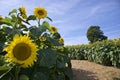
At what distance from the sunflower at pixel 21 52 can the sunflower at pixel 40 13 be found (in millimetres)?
1787

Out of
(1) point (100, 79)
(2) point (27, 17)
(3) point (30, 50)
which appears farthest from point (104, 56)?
(3) point (30, 50)

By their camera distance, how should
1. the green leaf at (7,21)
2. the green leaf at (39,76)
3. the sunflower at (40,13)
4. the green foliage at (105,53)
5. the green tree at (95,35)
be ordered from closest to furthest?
the green leaf at (39,76), the green leaf at (7,21), the sunflower at (40,13), the green foliage at (105,53), the green tree at (95,35)

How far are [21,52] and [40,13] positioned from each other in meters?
1.94

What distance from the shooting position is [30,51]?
89.4 inches

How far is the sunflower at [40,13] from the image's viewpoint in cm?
405

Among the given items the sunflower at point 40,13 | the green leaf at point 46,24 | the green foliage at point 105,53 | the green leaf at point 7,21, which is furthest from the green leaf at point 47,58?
the green foliage at point 105,53

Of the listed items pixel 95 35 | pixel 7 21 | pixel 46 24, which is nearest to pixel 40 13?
pixel 46 24

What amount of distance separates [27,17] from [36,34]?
54cm

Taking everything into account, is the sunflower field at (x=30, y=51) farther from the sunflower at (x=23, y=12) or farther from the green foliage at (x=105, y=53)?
the green foliage at (x=105, y=53)

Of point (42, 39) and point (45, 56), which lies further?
point (42, 39)

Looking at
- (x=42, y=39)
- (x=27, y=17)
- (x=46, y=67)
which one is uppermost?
(x=27, y=17)

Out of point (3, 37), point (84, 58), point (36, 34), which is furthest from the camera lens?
point (84, 58)

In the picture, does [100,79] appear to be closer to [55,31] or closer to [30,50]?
[55,31]

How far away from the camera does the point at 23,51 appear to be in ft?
7.30
